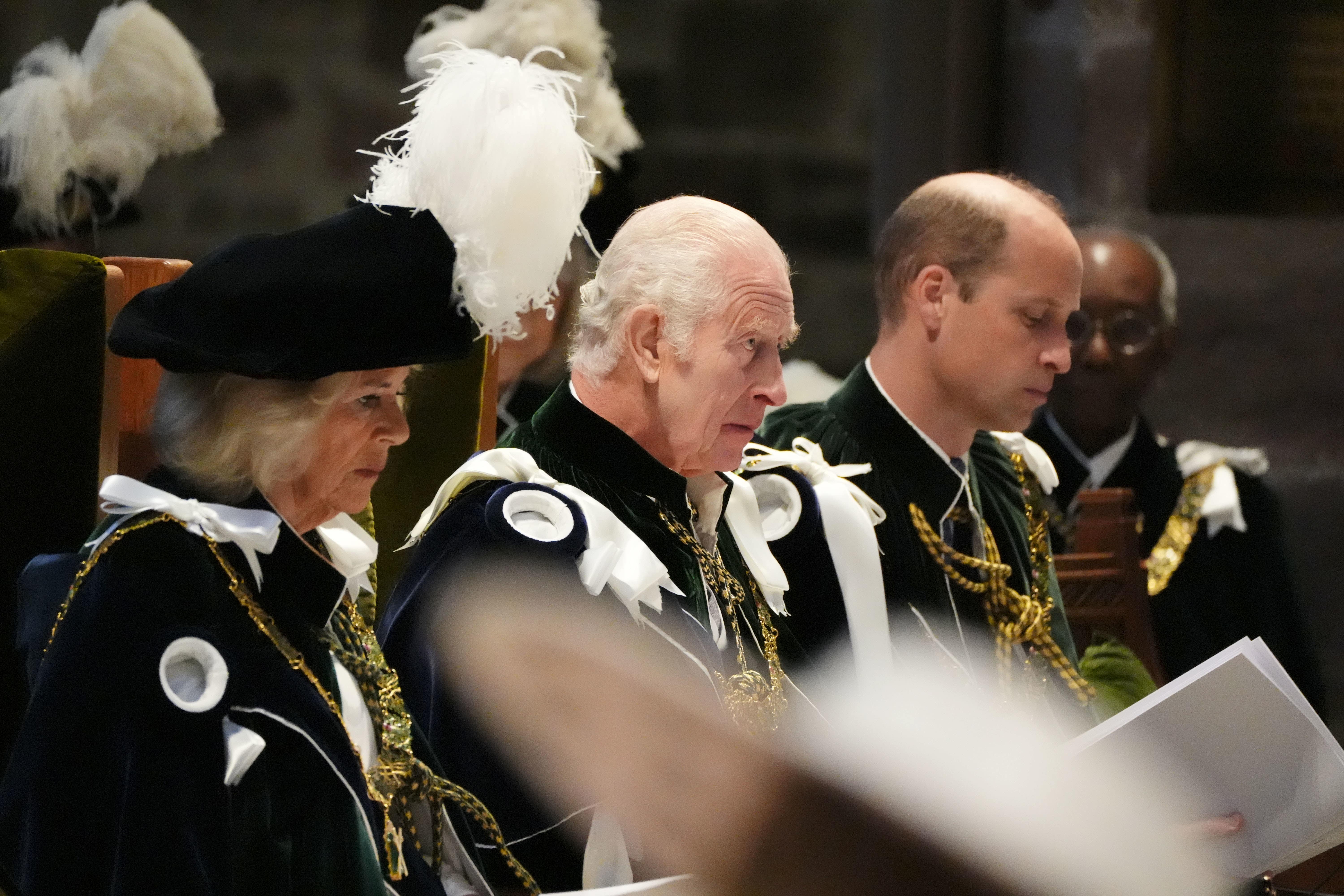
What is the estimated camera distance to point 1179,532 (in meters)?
4.11

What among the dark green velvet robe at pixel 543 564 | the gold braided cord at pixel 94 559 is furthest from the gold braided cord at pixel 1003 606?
the gold braided cord at pixel 94 559

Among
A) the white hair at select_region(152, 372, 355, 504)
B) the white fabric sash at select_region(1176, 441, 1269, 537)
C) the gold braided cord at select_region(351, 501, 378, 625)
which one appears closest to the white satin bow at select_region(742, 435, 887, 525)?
the gold braided cord at select_region(351, 501, 378, 625)

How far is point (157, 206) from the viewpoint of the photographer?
486 cm

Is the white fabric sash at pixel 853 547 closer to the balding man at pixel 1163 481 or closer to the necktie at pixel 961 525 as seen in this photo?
the necktie at pixel 961 525

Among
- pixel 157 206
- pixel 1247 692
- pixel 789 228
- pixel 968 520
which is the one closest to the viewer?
pixel 1247 692

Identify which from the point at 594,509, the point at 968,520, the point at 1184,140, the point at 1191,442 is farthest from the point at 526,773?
the point at 1184,140

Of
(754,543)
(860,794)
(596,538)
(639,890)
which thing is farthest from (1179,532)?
(860,794)

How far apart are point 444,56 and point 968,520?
1346mm

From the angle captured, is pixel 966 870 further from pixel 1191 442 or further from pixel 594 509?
pixel 1191 442

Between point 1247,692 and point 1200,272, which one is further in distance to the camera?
point 1200,272

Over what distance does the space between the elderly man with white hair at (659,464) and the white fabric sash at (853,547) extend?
0.17m

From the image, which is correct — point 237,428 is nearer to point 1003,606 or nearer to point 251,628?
point 251,628

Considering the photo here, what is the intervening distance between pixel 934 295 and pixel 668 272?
0.77m

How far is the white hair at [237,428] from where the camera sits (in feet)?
6.32
